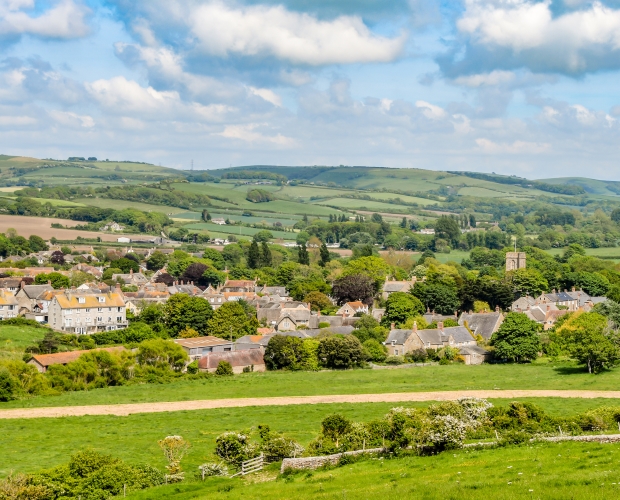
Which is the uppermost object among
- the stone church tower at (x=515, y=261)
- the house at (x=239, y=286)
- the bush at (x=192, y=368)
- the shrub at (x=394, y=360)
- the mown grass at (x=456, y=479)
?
the mown grass at (x=456, y=479)

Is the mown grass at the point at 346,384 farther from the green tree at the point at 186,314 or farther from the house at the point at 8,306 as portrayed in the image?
the house at the point at 8,306

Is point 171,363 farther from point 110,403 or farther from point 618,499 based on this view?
point 618,499

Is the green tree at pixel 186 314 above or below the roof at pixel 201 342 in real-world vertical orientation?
above

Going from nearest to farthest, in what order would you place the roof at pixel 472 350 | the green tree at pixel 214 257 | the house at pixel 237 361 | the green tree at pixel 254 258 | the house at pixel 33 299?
the house at pixel 237 361
the roof at pixel 472 350
the house at pixel 33 299
the green tree at pixel 254 258
the green tree at pixel 214 257

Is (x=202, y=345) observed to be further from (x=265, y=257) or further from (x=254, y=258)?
(x=265, y=257)

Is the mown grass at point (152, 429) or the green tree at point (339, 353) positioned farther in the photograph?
the green tree at point (339, 353)

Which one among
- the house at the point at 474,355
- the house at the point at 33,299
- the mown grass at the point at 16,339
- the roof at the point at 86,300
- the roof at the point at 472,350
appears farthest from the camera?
the house at the point at 33,299

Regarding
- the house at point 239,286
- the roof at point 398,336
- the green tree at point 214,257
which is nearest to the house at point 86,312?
the house at point 239,286
